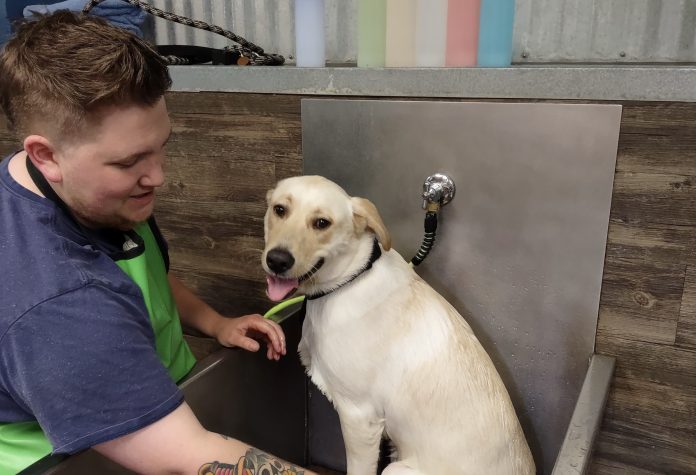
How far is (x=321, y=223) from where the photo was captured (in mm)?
1026

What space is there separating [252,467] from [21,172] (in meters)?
0.54

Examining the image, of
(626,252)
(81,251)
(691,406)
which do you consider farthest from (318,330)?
(691,406)

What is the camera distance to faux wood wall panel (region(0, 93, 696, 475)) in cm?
97

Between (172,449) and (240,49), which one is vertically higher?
(240,49)

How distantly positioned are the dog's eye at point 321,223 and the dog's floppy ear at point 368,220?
5cm

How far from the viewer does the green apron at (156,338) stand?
2.75ft

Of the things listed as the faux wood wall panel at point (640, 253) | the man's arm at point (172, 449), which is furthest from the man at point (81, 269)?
the faux wood wall panel at point (640, 253)

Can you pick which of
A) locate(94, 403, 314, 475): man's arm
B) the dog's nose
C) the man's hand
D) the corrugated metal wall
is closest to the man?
locate(94, 403, 314, 475): man's arm

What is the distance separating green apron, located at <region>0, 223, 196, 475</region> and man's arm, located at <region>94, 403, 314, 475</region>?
0.15 meters

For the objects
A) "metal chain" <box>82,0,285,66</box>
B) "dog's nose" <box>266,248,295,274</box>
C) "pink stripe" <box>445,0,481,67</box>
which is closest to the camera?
"dog's nose" <box>266,248,295,274</box>

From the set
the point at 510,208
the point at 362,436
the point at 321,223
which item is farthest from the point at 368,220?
the point at 362,436

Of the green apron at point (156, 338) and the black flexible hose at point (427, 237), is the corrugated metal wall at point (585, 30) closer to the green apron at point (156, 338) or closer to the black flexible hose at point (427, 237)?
the black flexible hose at point (427, 237)

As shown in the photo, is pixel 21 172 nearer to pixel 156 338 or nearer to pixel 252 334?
pixel 156 338

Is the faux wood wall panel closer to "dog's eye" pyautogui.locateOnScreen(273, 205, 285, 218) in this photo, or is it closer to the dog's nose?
"dog's eye" pyautogui.locateOnScreen(273, 205, 285, 218)
